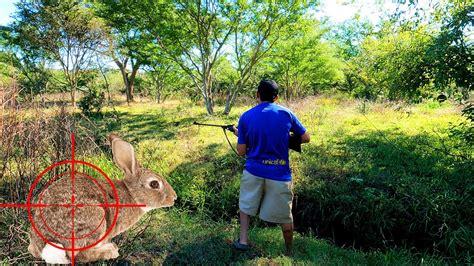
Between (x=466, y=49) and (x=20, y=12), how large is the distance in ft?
64.3

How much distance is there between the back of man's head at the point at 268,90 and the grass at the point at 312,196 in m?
1.48

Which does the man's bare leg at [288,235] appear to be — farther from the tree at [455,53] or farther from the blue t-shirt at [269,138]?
the tree at [455,53]

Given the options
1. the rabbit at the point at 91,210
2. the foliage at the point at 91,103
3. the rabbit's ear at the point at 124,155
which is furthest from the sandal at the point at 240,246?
the foliage at the point at 91,103

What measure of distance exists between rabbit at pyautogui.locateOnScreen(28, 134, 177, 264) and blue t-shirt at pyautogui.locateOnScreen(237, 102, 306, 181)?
188 cm

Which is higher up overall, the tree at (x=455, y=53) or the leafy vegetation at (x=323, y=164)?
the tree at (x=455, y=53)

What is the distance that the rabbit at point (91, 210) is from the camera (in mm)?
1221

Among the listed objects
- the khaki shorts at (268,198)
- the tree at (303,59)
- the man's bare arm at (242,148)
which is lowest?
the khaki shorts at (268,198)

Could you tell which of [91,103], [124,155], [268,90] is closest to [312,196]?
[268,90]

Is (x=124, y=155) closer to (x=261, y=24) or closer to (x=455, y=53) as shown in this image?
(x=455, y=53)

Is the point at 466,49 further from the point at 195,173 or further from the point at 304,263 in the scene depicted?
the point at 195,173

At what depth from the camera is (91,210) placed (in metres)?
1.24

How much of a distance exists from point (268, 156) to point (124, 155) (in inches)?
81.0

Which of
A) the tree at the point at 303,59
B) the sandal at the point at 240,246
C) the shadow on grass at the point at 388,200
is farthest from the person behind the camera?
the tree at the point at 303,59

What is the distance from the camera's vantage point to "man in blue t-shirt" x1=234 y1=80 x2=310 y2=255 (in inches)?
122
